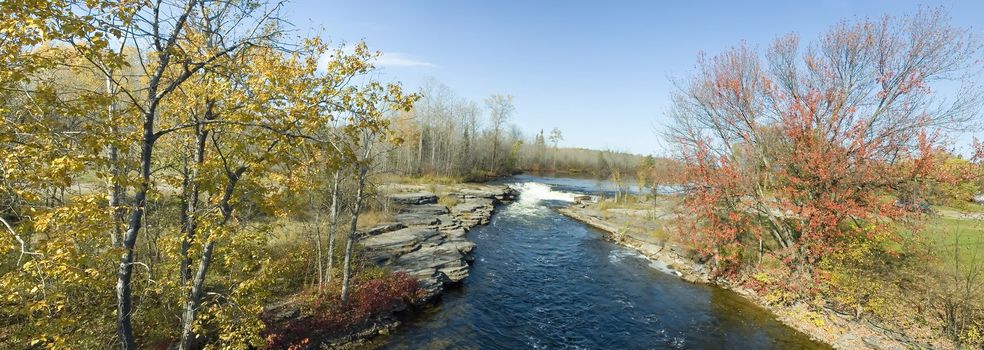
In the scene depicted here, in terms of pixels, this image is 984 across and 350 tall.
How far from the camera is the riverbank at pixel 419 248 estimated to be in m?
12.5

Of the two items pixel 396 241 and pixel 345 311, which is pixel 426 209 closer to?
pixel 396 241

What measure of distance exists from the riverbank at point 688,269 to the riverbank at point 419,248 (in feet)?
31.3

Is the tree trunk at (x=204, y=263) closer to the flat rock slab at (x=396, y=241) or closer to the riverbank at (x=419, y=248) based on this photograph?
the riverbank at (x=419, y=248)

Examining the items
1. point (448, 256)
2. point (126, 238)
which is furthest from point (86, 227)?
point (448, 256)

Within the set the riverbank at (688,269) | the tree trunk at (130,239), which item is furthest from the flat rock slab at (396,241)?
the riverbank at (688,269)

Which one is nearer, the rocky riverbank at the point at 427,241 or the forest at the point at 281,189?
the forest at the point at 281,189

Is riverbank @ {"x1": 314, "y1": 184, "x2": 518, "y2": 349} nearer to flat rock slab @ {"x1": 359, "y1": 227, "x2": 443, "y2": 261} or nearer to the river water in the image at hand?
flat rock slab @ {"x1": 359, "y1": 227, "x2": 443, "y2": 261}

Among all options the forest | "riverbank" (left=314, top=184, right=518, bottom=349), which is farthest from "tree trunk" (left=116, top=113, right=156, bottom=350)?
"riverbank" (left=314, top=184, right=518, bottom=349)

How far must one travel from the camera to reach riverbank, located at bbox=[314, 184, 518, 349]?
40.9ft

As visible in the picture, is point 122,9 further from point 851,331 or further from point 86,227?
point 851,331

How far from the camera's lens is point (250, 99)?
22.2 feet

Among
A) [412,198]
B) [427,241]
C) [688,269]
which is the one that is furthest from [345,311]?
[412,198]

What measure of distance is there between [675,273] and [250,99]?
63.8 feet

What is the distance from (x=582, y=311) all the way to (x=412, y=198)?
68.2 ft
